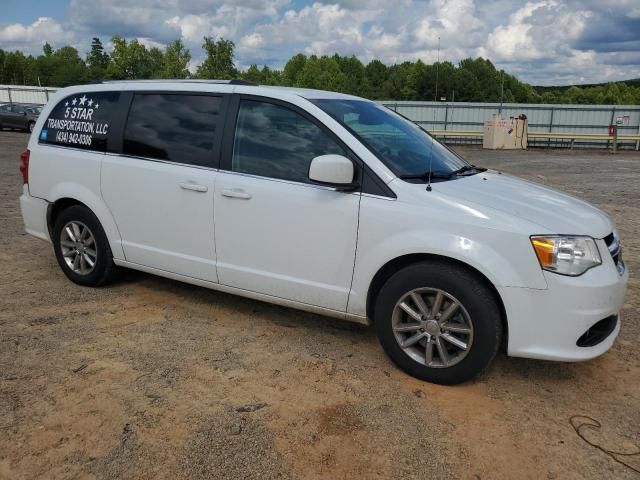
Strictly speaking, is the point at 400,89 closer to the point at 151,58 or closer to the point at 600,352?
the point at 151,58

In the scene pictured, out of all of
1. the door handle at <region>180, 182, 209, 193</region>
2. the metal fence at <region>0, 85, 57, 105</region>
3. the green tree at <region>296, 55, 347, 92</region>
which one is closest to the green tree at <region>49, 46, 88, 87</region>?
the green tree at <region>296, 55, 347, 92</region>

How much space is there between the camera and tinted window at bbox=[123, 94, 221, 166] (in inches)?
165

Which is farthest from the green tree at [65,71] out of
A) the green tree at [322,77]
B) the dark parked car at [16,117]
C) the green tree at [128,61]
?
the dark parked car at [16,117]

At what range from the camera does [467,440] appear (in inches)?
114

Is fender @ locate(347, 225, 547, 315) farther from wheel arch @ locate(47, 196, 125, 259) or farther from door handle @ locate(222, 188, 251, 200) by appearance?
wheel arch @ locate(47, 196, 125, 259)

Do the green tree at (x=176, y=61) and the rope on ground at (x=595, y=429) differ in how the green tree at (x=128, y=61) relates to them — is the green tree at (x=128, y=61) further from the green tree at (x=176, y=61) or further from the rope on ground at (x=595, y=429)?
the rope on ground at (x=595, y=429)

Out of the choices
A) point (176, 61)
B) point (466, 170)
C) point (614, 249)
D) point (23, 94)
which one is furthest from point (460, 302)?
point (176, 61)

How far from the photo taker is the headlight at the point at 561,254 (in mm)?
3105

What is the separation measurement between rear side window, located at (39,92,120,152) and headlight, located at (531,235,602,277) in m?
3.54

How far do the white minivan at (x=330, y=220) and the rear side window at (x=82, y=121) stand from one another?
16 mm

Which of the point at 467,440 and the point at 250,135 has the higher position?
the point at 250,135

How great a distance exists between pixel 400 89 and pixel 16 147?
87128mm

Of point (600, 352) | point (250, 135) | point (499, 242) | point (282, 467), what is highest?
point (250, 135)

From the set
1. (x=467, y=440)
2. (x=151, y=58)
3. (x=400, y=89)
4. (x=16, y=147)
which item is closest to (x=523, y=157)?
(x=16, y=147)
